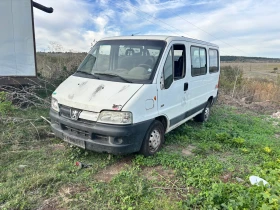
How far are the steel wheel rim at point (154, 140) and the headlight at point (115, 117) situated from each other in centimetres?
77

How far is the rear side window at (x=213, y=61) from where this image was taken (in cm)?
658

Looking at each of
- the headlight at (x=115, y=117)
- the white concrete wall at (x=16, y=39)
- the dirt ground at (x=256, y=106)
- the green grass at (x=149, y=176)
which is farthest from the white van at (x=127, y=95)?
the dirt ground at (x=256, y=106)

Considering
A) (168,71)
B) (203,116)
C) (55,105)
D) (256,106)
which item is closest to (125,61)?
(168,71)

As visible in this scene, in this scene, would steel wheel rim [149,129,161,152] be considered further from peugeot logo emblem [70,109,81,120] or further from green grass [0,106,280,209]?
peugeot logo emblem [70,109,81,120]

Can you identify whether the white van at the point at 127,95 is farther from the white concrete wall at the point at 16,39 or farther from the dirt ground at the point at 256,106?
the dirt ground at the point at 256,106

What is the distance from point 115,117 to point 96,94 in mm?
537

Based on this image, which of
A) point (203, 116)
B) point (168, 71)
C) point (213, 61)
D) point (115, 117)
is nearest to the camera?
point (115, 117)

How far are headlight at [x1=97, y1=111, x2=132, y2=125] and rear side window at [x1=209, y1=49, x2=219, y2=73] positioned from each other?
4.03 meters

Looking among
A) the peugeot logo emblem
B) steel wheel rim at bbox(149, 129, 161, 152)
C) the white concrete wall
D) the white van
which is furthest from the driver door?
the white concrete wall

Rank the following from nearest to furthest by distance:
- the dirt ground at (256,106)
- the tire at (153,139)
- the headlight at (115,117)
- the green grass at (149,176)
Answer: the green grass at (149,176)
the headlight at (115,117)
the tire at (153,139)
the dirt ground at (256,106)

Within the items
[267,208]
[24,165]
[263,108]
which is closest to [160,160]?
[267,208]

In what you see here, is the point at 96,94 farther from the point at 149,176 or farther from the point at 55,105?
the point at 149,176

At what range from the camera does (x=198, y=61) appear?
562cm

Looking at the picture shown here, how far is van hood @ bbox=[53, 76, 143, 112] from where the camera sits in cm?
345
